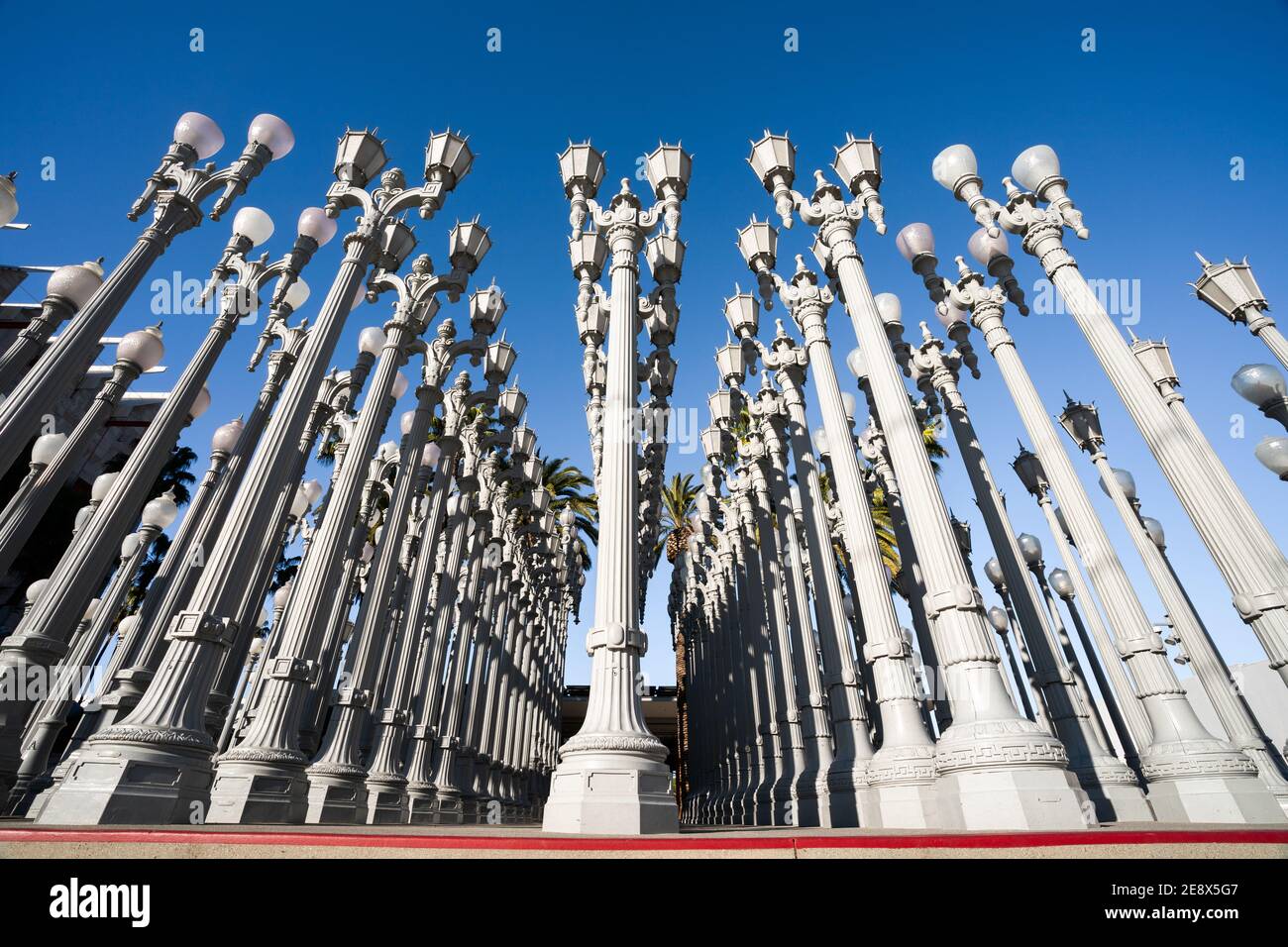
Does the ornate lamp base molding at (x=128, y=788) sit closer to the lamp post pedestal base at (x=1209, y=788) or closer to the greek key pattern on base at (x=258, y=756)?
the greek key pattern on base at (x=258, y=756)

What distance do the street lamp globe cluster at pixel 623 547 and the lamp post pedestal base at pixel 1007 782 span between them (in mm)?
30

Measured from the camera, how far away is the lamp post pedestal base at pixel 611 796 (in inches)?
242

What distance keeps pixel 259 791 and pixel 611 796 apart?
554cm

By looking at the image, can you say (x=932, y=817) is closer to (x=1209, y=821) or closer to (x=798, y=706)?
(x=1209, y=821)

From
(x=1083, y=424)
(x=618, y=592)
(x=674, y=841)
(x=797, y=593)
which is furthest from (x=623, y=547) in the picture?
(x=1083, y=424)

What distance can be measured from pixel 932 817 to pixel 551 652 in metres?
33.3

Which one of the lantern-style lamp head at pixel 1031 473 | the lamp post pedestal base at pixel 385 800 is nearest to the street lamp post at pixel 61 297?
the lamp post pedestal base at pixel 385 800

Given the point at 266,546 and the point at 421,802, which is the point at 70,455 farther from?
the point at 421,802

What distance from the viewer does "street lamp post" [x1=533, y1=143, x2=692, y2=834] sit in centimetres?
630

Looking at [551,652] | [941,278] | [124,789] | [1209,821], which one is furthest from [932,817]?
[551,652]

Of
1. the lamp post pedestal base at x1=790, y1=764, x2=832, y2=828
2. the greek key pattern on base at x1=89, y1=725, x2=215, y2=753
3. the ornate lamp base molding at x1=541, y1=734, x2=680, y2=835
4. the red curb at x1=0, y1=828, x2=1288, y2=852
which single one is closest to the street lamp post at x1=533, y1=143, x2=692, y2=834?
the ornate lamp base molding at x1=541, y1=734, x2=680, y2=835

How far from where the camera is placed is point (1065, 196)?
40.1 feet

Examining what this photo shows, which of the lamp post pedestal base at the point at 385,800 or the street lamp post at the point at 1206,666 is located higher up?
the street lamp post at the point at 1206,666

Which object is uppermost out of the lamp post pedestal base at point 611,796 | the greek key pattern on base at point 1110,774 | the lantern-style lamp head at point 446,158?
the lantern-style lamp head at point 446,158
